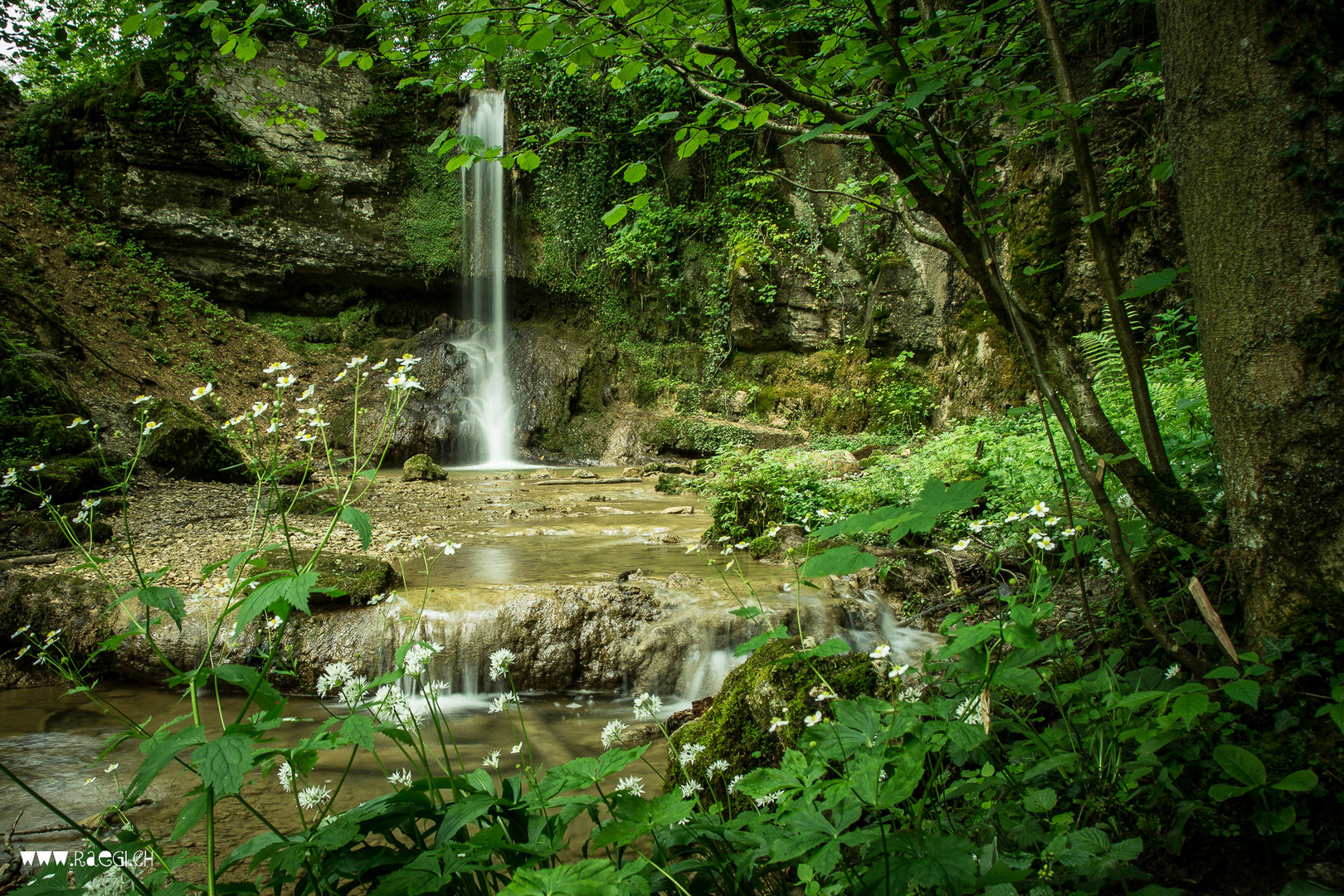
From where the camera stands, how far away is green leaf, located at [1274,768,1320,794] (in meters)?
1.28

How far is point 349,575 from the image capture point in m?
5.17

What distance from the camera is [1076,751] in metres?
1.58

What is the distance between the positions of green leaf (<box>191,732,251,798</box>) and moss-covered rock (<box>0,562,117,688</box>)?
4.54 meters

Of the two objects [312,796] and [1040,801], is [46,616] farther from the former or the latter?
[1040,801]

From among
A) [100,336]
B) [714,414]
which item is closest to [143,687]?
[100,336]

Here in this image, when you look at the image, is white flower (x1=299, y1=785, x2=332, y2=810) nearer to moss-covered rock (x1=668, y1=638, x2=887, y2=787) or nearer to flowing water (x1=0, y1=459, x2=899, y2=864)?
flowing water (x1=0, y1=459, x2=899, y2=864)

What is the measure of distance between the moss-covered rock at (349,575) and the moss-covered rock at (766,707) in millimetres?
3129

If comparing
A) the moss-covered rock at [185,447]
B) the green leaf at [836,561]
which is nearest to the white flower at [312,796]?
the green leaf at [836,561]

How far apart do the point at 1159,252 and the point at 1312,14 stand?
22.3 feet

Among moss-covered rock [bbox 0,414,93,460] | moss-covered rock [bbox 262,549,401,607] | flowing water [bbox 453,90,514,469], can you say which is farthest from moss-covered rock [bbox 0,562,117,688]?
flowing water [bbox 453,90,514,469]

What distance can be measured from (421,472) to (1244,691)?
12039 millimetres

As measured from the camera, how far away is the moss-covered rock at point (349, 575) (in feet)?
15.9

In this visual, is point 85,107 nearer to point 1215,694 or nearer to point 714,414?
point 714,414

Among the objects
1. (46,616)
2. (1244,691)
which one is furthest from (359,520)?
(46,616)
